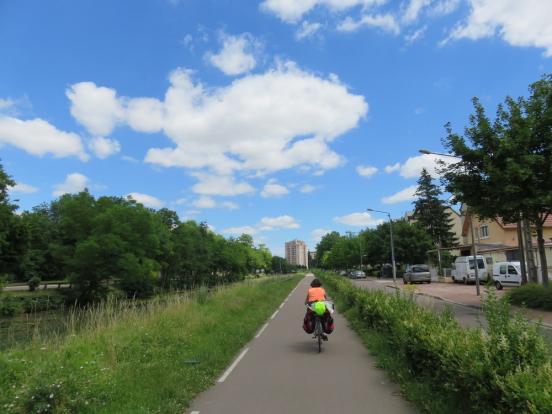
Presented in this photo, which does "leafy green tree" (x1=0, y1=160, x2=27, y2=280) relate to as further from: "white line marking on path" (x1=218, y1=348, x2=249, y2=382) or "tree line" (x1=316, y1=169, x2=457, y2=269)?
"tree line" (x1=316, y1=169, x2=457, y2=269)

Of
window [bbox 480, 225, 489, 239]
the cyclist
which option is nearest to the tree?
the cyclist

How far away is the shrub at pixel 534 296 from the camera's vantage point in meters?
19.1

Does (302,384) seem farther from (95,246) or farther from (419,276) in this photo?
(419,276)

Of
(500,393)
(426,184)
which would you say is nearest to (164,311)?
A: (500,393)

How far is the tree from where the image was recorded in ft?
61.4

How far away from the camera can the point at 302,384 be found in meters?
7.96

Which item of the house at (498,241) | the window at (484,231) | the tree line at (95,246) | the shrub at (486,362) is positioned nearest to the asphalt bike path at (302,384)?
the shrub at (486,362)

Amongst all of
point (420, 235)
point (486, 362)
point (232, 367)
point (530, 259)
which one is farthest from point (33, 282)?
point (486, 362)

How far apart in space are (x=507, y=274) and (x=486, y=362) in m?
32.0

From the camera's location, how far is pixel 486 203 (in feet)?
66.8

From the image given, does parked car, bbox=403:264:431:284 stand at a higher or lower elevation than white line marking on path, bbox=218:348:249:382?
higher

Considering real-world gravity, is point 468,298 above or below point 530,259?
below

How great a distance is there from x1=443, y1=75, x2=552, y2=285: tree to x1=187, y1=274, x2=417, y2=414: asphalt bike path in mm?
10686

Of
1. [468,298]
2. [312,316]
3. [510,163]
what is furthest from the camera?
[468,298]
